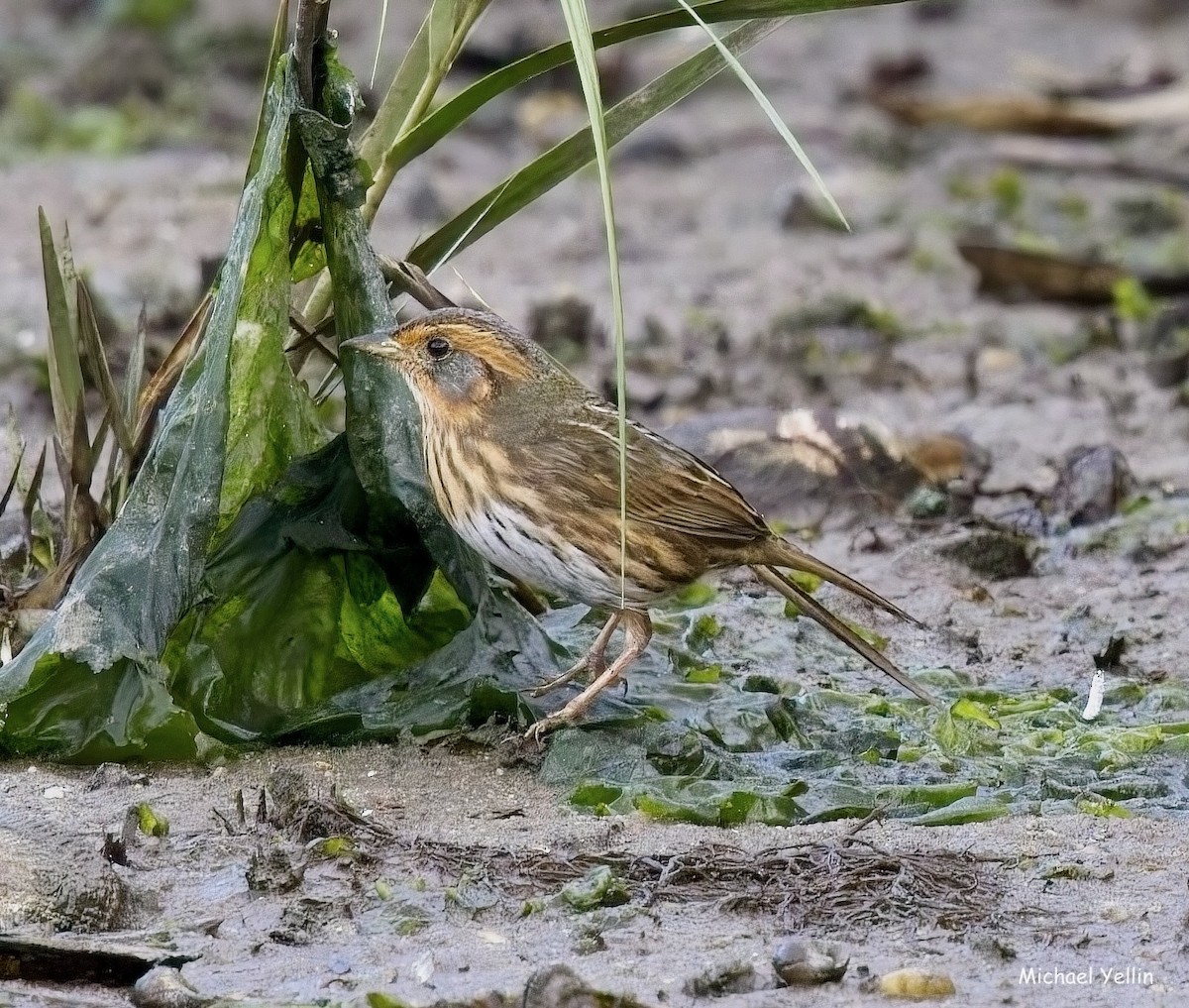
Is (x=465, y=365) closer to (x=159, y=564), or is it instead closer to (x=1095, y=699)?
(x=159, y=564)

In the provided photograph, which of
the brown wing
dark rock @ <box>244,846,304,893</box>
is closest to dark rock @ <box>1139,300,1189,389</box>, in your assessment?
the brown wing

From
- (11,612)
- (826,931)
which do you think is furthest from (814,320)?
(826,931)

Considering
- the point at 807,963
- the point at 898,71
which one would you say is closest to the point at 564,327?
the point at 807,963

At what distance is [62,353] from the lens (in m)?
4.65

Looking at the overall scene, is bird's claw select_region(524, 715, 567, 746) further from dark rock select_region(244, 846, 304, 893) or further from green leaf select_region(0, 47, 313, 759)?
dark rock select_region(244, 846, 304, 893)

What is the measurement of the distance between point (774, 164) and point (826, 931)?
8.64 meters

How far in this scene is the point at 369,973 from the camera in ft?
11.1

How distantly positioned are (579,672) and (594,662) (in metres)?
0.05

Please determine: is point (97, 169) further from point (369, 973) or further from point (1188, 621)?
point (369, 973)

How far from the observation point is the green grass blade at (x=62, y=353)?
4602mm

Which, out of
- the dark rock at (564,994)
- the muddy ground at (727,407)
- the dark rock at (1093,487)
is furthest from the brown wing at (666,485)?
the dark rock at (1093,487)

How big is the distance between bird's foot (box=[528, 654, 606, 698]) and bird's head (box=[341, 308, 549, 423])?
26.8 inches

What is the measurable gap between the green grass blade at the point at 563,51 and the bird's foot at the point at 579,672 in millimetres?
1302

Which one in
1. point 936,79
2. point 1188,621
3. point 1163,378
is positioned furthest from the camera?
point 936,79
